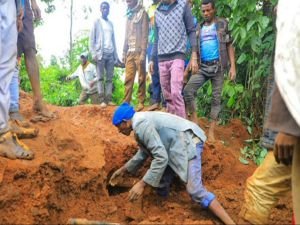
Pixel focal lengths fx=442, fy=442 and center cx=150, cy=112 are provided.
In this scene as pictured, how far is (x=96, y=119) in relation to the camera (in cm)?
702

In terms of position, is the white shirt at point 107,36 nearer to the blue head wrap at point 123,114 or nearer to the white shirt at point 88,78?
the white shirt at point 88,78

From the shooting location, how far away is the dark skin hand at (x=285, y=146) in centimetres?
234

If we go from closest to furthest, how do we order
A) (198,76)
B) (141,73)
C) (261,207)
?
(261,207), (198,76), (141,73)

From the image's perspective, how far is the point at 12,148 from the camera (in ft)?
12.0

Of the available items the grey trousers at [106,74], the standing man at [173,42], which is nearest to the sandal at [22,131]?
the standing man at [173,42]

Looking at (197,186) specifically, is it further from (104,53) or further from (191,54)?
(104,53)

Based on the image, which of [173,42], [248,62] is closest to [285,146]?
[173,42]

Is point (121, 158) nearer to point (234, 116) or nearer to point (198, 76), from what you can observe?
point (198, 76)

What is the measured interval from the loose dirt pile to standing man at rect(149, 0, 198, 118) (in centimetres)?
86

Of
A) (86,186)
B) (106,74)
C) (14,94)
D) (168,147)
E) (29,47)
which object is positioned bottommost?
(86,186)

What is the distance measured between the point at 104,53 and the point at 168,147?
4.20 meters

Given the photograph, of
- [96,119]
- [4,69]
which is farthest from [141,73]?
[4,69]

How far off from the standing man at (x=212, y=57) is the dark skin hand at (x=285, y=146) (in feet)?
10.0

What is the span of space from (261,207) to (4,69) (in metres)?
2.28
